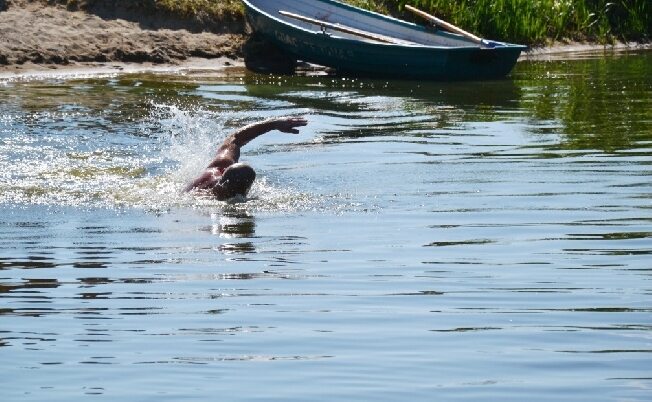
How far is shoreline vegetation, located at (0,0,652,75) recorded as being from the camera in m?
20.2

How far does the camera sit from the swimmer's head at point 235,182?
10.1 meters

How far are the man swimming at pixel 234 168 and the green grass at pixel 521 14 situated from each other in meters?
11.0

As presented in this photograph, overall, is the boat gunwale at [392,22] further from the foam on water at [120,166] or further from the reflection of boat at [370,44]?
the foam on water at [120,166]

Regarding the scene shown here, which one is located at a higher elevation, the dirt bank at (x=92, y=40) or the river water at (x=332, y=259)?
the dirt bank at (x=92, y=40)

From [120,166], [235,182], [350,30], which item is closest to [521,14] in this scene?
[350,30]

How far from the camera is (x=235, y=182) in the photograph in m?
10.2

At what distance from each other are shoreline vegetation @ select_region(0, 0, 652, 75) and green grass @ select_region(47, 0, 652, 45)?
2 centimetres

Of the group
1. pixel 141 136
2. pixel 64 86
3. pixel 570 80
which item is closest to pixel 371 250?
pixel 141 136

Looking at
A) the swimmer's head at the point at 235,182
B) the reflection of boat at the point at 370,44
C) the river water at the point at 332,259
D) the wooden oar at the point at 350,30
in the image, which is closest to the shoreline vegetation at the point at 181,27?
the reflection of boat at the point at 370,44

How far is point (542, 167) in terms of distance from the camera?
11.8 m

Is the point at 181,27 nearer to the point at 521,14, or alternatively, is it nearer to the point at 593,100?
the point at 521,14

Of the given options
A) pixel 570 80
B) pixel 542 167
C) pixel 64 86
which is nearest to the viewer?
pixel 542 167

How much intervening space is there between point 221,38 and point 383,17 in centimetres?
258

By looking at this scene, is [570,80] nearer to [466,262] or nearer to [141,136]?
[141,136]
